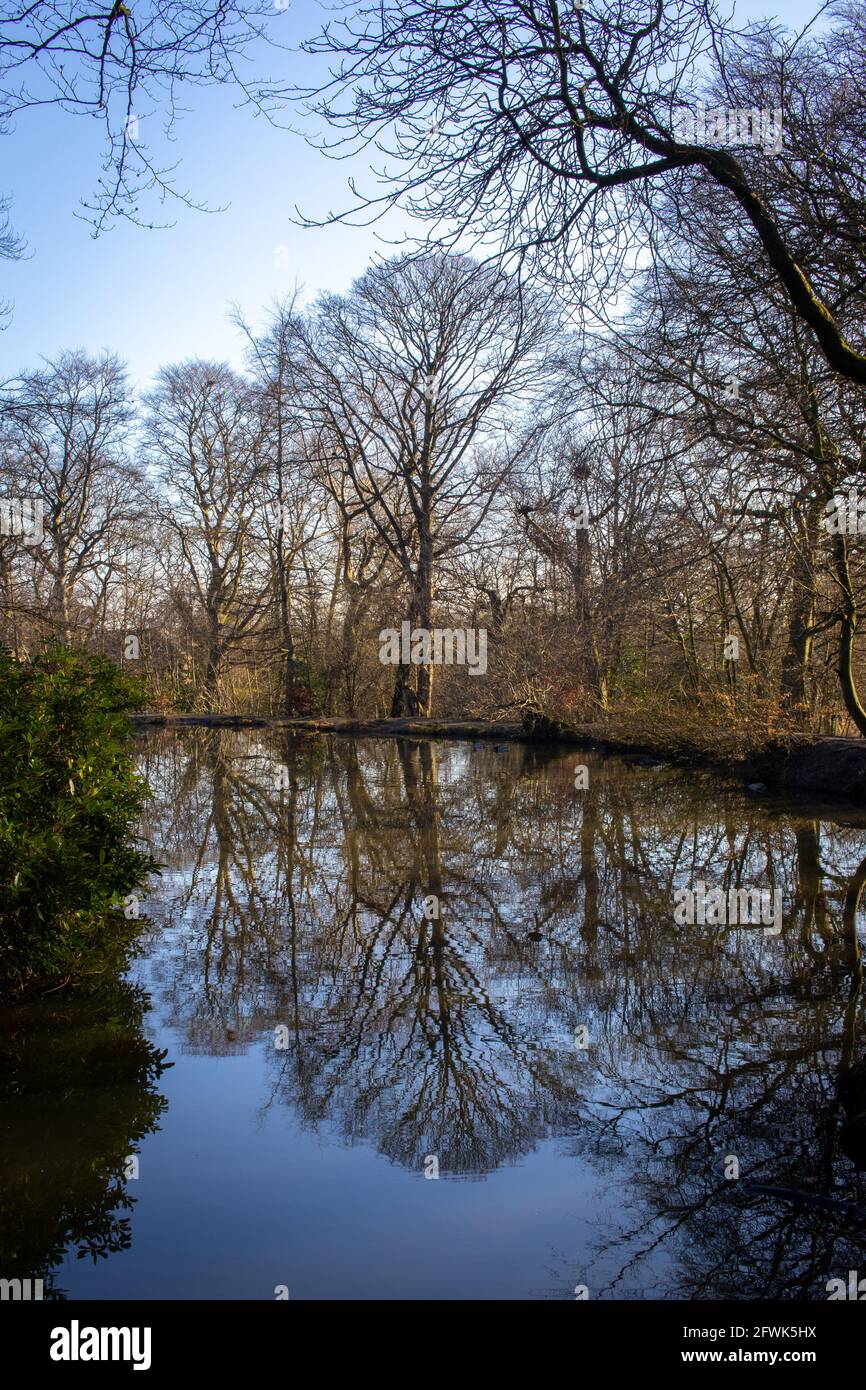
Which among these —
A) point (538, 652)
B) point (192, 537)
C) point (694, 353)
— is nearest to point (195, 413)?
point (192, 537)

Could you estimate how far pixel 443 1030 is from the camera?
493cm

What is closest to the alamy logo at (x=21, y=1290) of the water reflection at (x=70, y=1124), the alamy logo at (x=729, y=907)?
the water reflection at (x=70, y=1124)

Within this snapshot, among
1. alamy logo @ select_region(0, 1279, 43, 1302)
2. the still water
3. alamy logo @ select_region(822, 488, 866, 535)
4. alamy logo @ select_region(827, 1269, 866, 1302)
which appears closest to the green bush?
the still water

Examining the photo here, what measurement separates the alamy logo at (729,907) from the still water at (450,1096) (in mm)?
118

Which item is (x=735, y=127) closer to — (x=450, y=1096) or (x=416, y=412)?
(x=450, y=1096)

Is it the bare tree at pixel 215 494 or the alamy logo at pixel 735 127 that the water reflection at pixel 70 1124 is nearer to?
the alamy logo at pixel 735 127

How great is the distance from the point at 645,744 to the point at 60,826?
15.8 metres

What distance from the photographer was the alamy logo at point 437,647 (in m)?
28.6

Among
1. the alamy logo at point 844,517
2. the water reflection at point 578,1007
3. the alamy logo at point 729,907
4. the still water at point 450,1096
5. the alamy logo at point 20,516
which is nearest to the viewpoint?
the still water at point 450,1096

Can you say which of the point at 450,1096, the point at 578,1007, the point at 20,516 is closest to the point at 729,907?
the point at 578,1007

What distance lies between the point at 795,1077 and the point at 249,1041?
2545mm

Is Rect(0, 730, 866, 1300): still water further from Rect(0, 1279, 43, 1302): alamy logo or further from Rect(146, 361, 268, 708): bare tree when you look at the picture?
Rect(146, 361, 268, 708): bare tree
